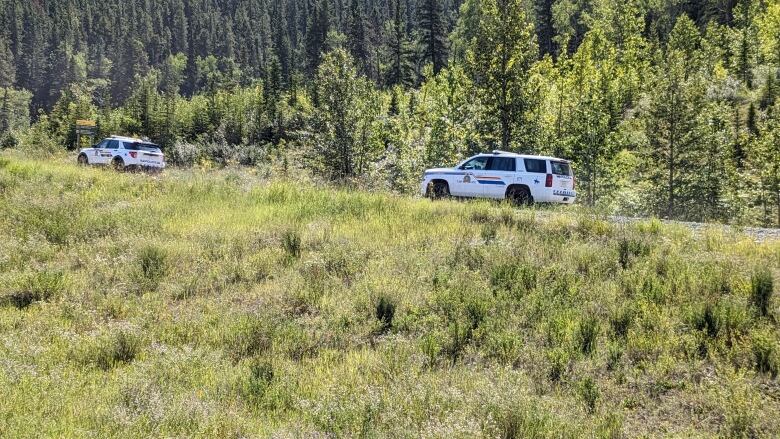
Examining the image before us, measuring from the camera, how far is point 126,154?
928 inches

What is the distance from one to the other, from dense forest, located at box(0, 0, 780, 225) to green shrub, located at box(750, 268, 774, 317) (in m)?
10.5

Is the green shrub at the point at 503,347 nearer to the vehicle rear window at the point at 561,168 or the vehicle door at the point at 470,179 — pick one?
the vehicle rear window at the point at 561,168

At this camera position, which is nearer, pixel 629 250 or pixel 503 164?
pixel 629 250

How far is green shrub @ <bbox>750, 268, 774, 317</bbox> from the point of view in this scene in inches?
257

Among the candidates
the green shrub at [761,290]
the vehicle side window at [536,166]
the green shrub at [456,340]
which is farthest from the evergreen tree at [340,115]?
the green shrub at [761,290]

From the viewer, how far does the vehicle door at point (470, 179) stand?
16156 millimetres

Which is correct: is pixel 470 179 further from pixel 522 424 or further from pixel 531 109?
pixel 522 424

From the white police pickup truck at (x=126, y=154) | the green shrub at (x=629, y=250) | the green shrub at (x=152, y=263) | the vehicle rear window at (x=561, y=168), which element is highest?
the white police pickup truck at (x=126, y=154)

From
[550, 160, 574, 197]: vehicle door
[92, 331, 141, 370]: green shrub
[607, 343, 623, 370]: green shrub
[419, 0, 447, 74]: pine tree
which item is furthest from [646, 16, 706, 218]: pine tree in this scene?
[419, 0, 447, 74]: pine tree

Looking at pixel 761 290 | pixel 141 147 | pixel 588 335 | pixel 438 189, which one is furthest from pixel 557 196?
pixel 141 147

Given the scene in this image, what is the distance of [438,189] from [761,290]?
1092 centimetres

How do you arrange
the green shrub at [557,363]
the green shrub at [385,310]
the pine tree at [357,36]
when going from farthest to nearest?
the pine tree at [357,36] < the green shrub at [385,310] < the green shrub at [557,363]

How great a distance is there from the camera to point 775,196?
30.8 m

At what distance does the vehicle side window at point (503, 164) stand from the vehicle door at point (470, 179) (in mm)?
241
